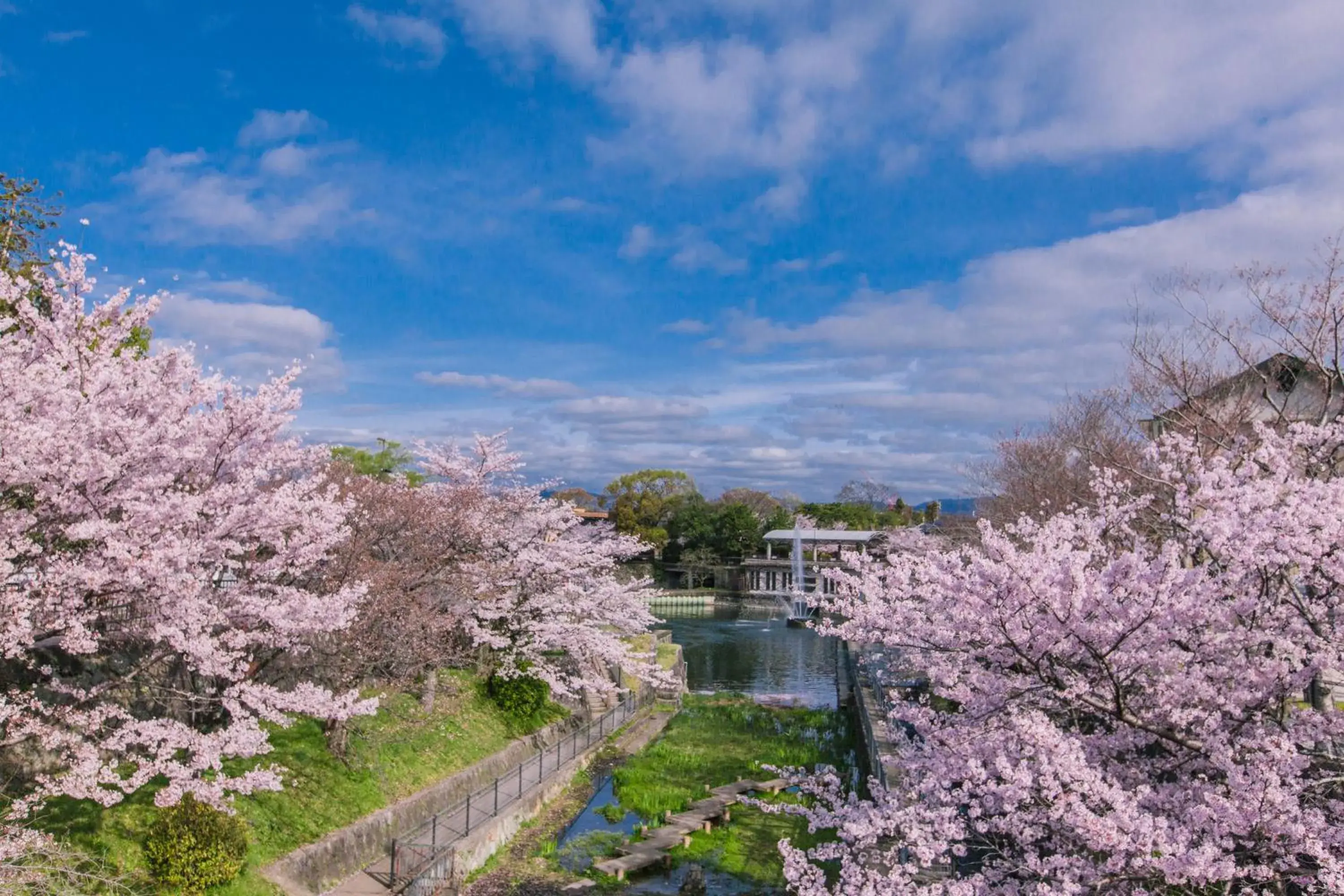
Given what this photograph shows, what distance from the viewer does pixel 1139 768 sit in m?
8.23

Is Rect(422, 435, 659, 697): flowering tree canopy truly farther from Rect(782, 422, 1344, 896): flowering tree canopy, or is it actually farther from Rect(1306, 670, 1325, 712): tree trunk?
Rect(1306, 670, 1325, 712): tree trunk

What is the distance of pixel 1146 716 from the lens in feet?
27.3

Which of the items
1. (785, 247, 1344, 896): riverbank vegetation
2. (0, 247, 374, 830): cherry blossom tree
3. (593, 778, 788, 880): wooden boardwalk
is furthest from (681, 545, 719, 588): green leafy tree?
(785, 247, 1344, 896): riverbank vegetation

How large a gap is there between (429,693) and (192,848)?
29.7ft

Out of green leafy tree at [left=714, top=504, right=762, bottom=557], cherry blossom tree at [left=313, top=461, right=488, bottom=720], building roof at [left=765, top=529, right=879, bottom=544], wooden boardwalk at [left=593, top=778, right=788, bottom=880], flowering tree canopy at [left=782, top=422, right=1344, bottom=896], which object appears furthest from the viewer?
green leafy tree at [left=714, top=504, right=762, bottom=557]

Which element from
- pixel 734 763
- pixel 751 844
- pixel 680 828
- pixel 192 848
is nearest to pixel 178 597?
pixel 192 848

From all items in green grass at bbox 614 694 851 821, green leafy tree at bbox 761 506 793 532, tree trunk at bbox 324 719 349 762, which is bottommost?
green grass at bbox 614 694 851 821

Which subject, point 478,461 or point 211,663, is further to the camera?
point 478,461

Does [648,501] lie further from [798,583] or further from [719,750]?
[719,750]

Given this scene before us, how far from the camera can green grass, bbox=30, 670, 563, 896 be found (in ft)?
38.6

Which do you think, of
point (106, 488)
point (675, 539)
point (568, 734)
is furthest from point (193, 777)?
point (675, 539)

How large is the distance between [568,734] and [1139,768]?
63.4 feet

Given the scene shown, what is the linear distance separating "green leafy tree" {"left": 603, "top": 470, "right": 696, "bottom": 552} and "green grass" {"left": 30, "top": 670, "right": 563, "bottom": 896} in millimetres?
72762

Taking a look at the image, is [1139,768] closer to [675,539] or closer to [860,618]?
[860,618]
